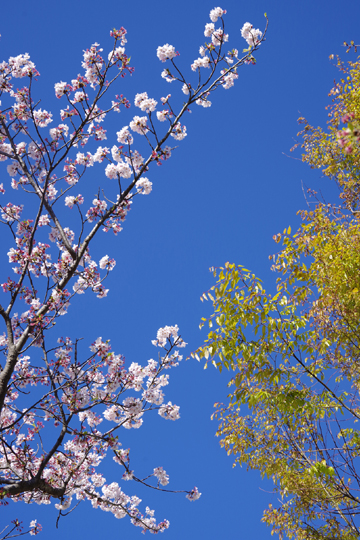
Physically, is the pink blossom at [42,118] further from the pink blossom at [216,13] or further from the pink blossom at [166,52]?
the pink blossom at [216,13]

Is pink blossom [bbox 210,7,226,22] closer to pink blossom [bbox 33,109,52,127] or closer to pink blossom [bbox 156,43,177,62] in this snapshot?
pink blossom [bbox 156,43,177,62]

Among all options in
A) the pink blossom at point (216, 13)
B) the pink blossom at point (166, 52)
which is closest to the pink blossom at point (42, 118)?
the pink blossom at point (166, 52)

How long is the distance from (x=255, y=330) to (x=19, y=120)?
419 centimetres

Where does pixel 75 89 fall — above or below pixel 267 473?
above

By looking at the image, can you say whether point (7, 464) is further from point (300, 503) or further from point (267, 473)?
point (300, 503)

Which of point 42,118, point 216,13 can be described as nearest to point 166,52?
point 216,13

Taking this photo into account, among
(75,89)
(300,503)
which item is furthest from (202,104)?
(300,503)

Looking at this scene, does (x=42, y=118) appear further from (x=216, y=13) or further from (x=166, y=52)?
(x=216, y=13)

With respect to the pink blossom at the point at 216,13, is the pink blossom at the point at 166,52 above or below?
below

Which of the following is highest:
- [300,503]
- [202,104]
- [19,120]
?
[19,120]

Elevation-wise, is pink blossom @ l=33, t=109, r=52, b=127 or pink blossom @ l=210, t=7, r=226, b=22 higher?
pink blossom @ l=210, t=7, r=226, b=22

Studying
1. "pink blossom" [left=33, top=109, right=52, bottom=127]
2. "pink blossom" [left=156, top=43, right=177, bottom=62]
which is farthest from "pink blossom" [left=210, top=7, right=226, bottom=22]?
"pink blossom" [left=33, top=109, right=52, bottom=127]

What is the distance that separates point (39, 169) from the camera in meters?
5.09

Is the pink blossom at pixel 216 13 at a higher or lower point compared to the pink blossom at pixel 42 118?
higher
